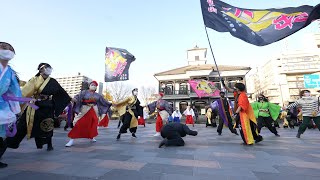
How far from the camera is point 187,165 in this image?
321 cm

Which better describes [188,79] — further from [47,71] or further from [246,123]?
[47,71]

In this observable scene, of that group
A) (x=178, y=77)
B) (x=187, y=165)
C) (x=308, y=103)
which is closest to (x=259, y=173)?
(x=187, y=165)

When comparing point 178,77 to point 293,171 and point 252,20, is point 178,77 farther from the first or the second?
point 293,171

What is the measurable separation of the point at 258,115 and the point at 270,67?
70447 millimetres

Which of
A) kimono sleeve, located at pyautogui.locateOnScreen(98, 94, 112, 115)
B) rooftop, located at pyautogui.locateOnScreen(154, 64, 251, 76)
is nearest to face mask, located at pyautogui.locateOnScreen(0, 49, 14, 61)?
kimono sleeve, located at pyautogui.locateOnScreen(98, 94, 112, 115)

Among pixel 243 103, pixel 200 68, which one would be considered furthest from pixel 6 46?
pixel 200 68

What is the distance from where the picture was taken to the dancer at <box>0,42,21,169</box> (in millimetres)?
2916

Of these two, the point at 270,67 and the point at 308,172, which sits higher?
the point at 270,67

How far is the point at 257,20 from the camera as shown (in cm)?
617

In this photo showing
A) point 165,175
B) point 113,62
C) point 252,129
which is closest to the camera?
point 165,175

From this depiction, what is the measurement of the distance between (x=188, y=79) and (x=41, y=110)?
34.0 metres

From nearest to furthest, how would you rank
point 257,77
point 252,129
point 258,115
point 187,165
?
point 187,165 < point 252,129 < point 258,115 < point 257,77

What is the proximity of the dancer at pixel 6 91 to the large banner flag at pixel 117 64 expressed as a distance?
391 inches

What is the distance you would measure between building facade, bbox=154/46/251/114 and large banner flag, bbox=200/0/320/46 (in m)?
27.6
